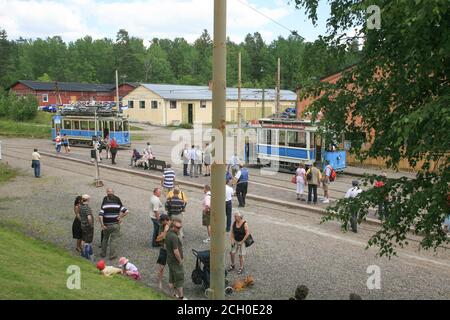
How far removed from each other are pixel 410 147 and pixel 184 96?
196 ft

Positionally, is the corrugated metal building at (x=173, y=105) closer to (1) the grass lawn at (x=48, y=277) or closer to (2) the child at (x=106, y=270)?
(1) the grass lawn at (x=48, y=277)

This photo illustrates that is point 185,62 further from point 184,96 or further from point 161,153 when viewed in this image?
point 161,153

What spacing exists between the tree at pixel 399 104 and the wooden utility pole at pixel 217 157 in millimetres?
1744

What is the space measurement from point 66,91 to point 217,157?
75799 millimetres

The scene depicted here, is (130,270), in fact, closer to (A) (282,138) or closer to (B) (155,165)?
(B) (155,165)

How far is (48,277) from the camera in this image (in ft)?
29.2

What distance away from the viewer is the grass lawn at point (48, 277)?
24.8ft

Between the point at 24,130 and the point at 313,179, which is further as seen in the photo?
the point at 24,130

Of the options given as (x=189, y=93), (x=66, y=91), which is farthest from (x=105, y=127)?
(x=66, y=91)

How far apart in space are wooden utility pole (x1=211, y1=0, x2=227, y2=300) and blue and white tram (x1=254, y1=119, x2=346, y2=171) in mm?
18506

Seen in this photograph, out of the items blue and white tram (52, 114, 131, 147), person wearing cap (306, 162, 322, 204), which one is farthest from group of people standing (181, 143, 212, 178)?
blue and white tram (52, 114, 131, 147)

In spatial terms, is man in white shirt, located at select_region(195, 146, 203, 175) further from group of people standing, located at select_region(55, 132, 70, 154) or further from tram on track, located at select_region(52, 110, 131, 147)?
tram on track, located at select_region(52, 110, 131, 147)

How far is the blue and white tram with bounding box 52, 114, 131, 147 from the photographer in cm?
3731
